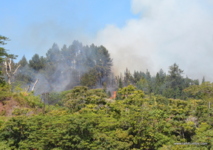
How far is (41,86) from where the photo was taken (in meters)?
47.9

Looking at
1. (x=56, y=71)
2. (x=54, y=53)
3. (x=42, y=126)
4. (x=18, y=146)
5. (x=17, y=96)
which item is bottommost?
(x=18, y=146)

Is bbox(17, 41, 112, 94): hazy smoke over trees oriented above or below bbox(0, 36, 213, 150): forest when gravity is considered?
above

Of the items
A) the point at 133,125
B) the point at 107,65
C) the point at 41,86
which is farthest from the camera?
the point at 107,65

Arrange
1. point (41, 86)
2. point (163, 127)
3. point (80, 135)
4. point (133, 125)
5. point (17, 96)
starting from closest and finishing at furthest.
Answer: point (80, 135) < point (133, 125) < point (163, 127) < point (17, 96) < point (41, 86)

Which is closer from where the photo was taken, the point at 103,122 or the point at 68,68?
the point at 103,122

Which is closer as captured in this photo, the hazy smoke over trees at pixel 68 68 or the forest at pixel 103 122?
the forest at pixel 103 122

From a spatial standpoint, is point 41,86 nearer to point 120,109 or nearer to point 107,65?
point 107,65

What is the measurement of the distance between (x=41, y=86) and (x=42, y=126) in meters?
29.8

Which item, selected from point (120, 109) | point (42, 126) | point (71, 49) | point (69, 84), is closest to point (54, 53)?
point (71, 49)

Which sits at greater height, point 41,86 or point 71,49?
point 71,49

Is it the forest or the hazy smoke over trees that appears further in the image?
the hazy smoke over trees

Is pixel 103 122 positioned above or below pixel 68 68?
below

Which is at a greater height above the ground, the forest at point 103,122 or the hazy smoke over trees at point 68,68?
the hazy smoke over trees at point 68,68

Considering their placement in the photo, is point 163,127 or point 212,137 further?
point 163,127
